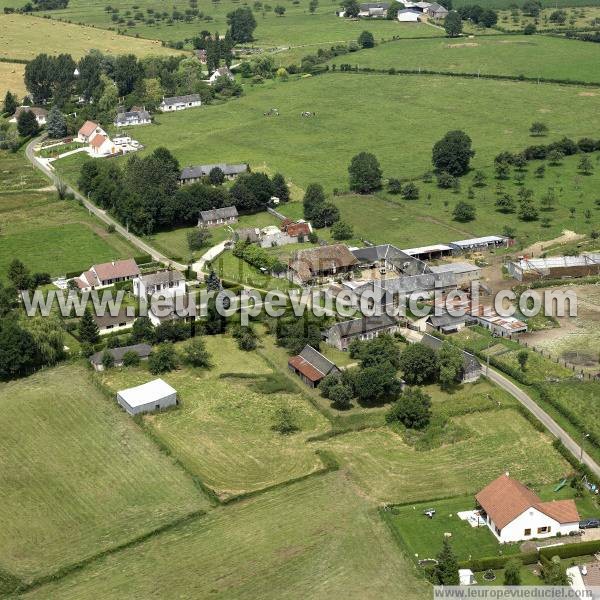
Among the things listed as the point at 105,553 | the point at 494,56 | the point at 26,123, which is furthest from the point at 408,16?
the point at 105,553

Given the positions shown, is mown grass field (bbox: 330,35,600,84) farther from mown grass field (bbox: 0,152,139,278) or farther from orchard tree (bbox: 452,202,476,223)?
mown grass field (bbox: 0,152,139,278)

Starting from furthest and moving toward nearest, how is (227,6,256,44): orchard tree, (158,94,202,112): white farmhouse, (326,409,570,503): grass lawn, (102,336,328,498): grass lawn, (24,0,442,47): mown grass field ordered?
(24,0,442,47): mown grass field, (227,6,256,44): orchard tree, (158,94,202,112): white farmhouse, (102,336,328,498): grass lawn, (326,409,570,503): grass lawn

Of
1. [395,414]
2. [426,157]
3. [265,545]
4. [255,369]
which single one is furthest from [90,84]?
[265,545]

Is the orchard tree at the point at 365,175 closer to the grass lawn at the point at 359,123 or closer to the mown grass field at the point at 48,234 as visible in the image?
the grass lawn at the point at 359,123

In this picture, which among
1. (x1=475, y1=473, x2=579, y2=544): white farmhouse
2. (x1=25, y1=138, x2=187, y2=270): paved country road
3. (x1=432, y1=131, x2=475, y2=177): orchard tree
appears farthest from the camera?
(x1=432, y1=131, x2=475, y2=177): orchard tree

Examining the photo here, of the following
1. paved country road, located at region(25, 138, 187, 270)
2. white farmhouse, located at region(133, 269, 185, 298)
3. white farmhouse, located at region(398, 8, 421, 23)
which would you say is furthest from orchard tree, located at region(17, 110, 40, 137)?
white farmhouse, located at region(398, 8, 421, 23)

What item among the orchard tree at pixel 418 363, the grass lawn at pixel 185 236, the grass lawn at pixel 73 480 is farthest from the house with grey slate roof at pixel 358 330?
the grass lawn at pixel 185 236
